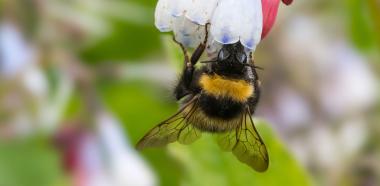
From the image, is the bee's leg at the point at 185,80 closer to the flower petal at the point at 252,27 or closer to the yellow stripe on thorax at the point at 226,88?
the yellow stripe on thorax at the point at 226,88

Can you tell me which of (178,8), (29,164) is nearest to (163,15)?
(178,8)

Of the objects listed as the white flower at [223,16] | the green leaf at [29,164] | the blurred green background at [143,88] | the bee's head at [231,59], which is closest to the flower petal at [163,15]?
the white flower at [223,16]

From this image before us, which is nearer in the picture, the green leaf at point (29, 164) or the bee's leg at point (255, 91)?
the bee's leg at point (255, 91)

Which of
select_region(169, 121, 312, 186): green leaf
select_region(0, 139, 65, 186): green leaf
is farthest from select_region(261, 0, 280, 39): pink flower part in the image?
select_region(0, 139, 65, 186): green leaf

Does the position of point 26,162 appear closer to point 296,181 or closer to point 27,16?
point 27,16

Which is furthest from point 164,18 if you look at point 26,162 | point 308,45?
point 308,45

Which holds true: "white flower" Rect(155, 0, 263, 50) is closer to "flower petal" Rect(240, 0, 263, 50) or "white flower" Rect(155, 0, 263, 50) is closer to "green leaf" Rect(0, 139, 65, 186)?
"flower petal" Rect(240, 0, 263, 50)
